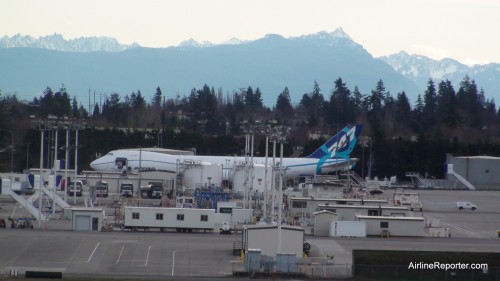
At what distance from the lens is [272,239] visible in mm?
41688

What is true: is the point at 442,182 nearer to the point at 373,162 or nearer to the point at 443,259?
the point at 373,162

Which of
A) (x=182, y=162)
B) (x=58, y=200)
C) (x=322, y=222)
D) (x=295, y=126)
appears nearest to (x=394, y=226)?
(x=322, y=222)

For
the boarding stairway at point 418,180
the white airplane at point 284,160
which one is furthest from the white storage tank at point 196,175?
the boarding stairway at point 418,180

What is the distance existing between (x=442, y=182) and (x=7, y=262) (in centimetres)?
6858

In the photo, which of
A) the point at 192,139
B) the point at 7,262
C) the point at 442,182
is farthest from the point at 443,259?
the point at 192,139

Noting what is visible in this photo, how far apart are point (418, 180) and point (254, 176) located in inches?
1167

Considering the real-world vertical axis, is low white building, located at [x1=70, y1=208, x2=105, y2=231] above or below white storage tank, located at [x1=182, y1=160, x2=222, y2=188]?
below

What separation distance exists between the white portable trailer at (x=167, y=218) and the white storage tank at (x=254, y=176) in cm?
1981

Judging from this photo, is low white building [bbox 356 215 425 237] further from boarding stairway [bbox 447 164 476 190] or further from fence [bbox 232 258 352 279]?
boarding stairway [bbox 447 164 476 190]

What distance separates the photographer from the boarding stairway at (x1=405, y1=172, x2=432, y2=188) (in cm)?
9861

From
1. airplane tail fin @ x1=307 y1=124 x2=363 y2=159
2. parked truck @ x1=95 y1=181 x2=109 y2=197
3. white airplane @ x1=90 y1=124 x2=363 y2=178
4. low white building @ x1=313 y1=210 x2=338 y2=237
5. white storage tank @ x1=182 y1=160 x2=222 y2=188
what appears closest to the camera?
low white building @ x1=313 y1=210 x2=338 y2=237

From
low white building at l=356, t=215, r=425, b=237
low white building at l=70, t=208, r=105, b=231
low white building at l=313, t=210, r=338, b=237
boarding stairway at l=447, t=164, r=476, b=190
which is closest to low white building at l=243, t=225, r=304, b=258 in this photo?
low white building at l=313, t=210, r=338, b=237

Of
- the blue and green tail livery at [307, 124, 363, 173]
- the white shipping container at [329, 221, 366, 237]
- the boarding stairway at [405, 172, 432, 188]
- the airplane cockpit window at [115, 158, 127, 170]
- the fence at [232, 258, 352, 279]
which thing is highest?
the blue and green tail livery at [307, 124, 363, 173]

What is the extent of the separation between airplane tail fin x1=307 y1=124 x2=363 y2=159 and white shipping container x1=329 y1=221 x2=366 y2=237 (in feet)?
135
